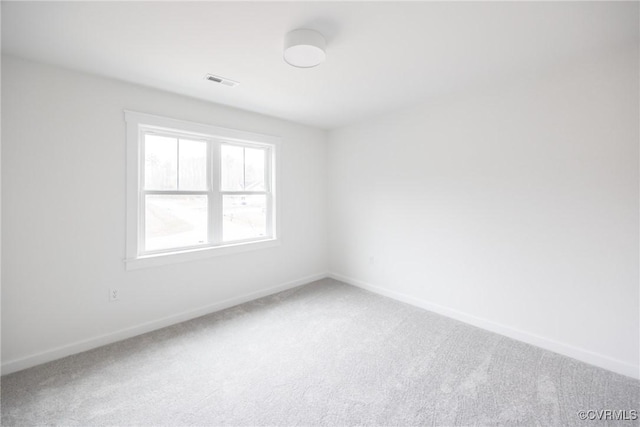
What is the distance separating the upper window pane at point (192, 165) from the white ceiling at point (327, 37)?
0.62 meters

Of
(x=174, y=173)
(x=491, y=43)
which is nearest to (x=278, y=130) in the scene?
(x=174, y=173)

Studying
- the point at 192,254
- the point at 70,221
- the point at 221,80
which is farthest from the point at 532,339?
the point at 70,221

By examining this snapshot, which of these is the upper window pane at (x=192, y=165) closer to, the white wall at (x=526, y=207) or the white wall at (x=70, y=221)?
the white wall at (x=70, y=221)

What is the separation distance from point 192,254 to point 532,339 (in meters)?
3.47

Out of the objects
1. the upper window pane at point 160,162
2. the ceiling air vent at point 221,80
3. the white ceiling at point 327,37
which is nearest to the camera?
the white ceiling at point 327,37

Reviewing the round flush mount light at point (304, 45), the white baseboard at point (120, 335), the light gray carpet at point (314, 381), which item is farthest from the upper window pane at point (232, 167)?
the round flush mount light at point (304, 45)

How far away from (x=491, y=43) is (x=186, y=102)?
287cm

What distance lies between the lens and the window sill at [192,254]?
2.72 m

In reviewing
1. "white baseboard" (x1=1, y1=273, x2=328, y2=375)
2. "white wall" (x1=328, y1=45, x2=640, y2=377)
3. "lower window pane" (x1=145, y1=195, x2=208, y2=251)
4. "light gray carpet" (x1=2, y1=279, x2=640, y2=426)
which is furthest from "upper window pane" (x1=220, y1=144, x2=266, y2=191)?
"light gray carpet" (x1=2, y1=279, x2=640, y2=426)

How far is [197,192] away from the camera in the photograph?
10.4 ft

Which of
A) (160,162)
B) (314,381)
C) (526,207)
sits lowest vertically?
(314,381)

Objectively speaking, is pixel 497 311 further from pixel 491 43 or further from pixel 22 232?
pixel 22 232

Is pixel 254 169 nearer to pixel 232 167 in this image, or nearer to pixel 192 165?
pixel 232 167

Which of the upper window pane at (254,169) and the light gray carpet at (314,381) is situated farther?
the upper window pane at (254,169)
